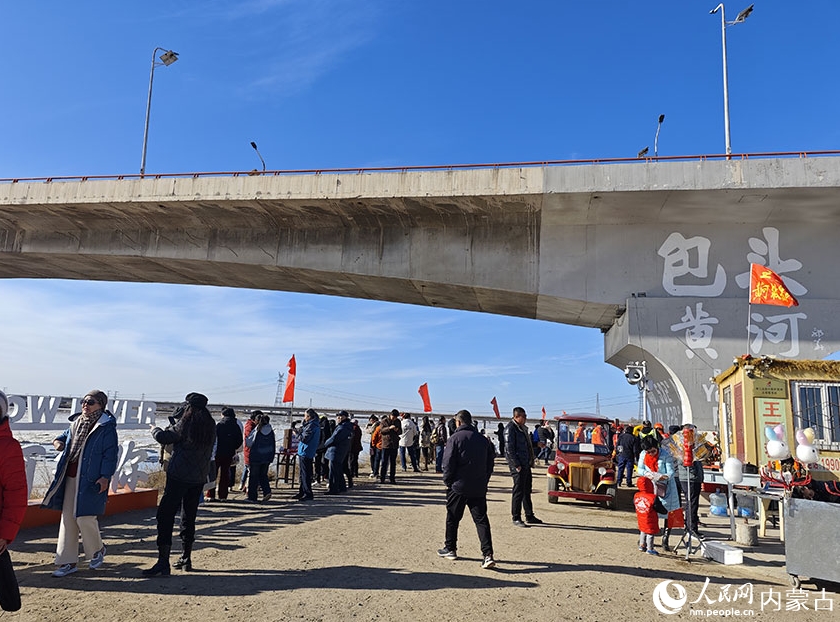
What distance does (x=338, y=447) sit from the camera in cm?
1371

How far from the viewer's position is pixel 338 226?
21.2 metres

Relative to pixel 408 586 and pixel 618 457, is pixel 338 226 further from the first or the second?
pixel 408 586

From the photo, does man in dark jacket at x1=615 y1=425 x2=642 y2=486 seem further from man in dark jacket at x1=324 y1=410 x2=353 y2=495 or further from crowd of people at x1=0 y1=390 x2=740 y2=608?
man in dark jacket at x1=324 y1=410 x2=353 y2=495

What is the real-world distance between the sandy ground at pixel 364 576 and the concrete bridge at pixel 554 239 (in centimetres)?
980

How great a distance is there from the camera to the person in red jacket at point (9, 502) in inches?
149

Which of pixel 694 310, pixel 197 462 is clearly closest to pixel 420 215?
pixel 694 310

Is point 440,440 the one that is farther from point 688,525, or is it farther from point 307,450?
point 688,525

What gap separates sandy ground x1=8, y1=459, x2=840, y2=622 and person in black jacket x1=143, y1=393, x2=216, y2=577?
316 mm

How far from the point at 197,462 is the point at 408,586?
8.33 feet

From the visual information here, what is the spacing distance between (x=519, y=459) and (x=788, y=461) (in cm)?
394

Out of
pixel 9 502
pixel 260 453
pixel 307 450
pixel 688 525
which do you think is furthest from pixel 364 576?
pixel 307 450

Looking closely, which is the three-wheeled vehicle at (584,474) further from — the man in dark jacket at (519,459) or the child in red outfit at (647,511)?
the child in red outfit at (647,511)

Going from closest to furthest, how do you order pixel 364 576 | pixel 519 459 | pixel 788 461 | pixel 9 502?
pixel 9 502 → pixel 364 576 → pixel 788 461 → pixel 519 459

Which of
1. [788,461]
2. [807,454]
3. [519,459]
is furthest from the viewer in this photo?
[519,459]
